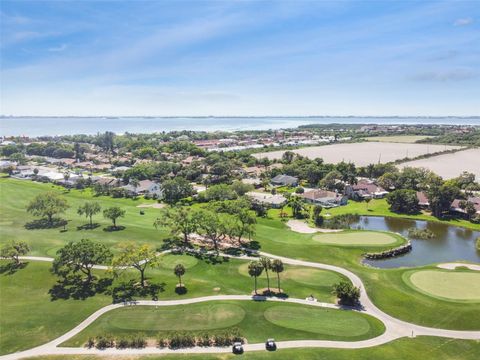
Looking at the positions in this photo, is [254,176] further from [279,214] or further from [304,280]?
[304,280]

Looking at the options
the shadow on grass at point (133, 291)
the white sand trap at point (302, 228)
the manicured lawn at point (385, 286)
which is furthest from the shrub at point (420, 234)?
the shadow on grass at point (133, 291)

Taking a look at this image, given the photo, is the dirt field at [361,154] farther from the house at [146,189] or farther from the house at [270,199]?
the house at [146,189]

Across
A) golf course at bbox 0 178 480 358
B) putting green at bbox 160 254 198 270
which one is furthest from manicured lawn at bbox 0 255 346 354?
golf course at bbox 0 178 480 358

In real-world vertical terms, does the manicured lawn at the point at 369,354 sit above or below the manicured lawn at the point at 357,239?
below

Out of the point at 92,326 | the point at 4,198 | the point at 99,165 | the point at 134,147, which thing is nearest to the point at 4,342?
the point at 92,326

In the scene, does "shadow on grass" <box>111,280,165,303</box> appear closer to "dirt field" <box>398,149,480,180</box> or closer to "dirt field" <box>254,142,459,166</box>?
"dirt field" <box>398,149,480,180</box>
